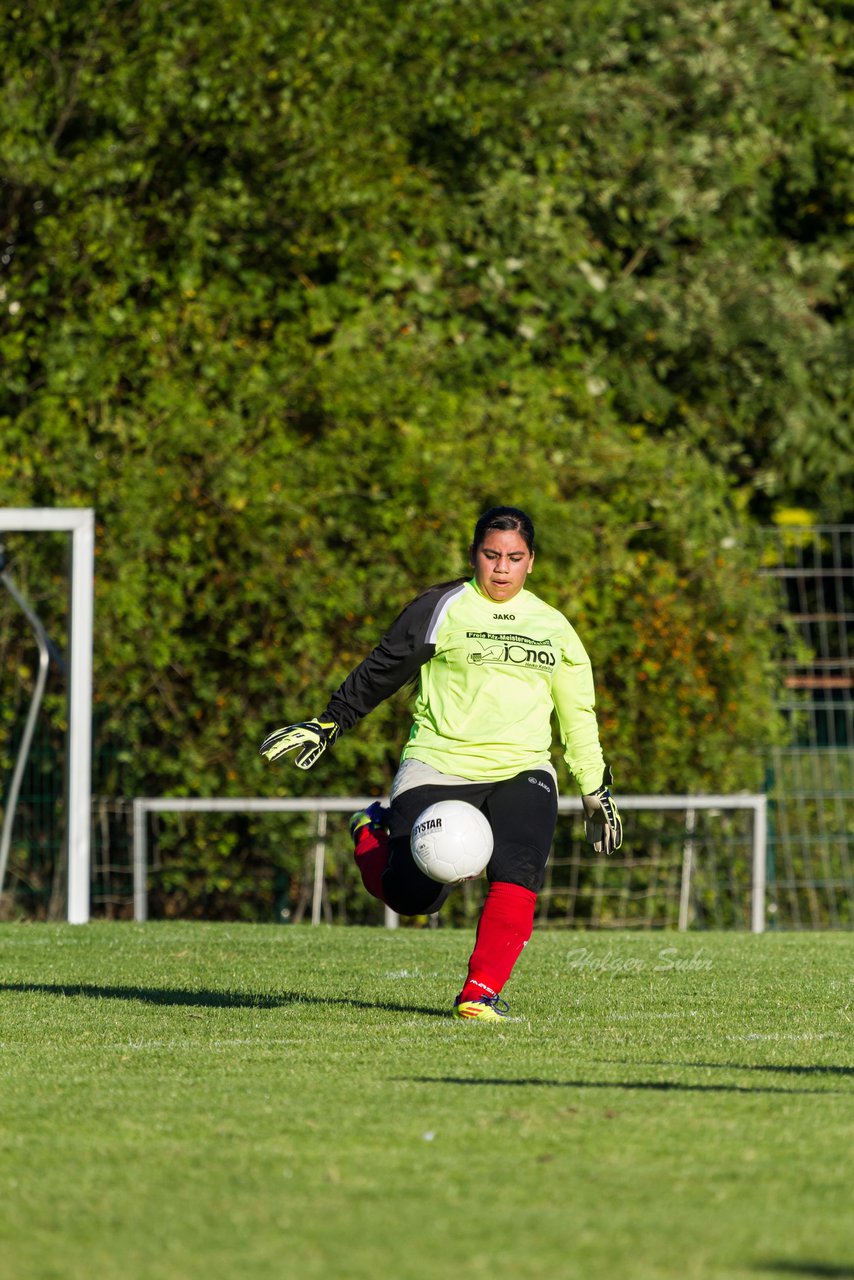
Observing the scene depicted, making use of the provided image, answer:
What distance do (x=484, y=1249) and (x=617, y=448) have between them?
A: 12.4 meters

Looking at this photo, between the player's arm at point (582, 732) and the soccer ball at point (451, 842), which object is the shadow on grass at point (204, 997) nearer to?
the soccer ball at point (451, 842)

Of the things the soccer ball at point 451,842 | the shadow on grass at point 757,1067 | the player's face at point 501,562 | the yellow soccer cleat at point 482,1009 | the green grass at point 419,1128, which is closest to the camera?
the green grass at point 419,1128

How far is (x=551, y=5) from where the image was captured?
53.5 ft

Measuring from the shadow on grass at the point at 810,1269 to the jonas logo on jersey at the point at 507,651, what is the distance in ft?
11.8

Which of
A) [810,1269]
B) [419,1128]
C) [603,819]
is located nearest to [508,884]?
[603,819]

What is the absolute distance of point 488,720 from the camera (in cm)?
688

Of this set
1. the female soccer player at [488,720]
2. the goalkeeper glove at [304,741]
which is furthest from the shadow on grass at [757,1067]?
the goalkeeper glove at [304,741]

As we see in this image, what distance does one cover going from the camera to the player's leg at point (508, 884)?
6.73m

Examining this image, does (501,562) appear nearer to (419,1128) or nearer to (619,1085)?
(619,1085)

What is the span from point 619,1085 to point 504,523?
90.6 inches

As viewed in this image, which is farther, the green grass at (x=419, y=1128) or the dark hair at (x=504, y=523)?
the dark hair at (x=504, y=523)

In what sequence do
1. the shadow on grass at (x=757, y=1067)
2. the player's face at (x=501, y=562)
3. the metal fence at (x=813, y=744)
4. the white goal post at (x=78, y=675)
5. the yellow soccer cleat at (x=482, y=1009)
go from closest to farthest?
the shadow on grass at (x=757, y=1067) → the yellow soccer cleat at (x=482, y=1009) → the player's face at (x=501, y=562) → the white goal post at (x=78, y=675) → the metal fence at (x=813, y=744)

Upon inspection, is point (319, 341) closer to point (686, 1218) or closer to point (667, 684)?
point (667, 684)

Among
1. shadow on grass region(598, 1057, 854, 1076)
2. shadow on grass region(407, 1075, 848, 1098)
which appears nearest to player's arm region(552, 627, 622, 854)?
shadow on grass region(598, 1057, 854, 1076)
